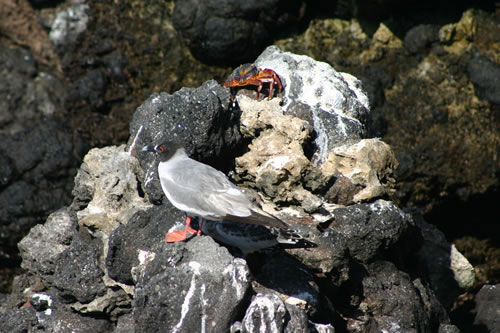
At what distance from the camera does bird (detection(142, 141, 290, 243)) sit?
16.1ft

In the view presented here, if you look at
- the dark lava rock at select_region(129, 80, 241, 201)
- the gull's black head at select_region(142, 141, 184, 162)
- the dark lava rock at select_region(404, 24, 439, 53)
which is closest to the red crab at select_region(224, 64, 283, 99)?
the dark lava rock at select_region(129, 80, 241, 201)

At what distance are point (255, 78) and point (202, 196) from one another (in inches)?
83.9

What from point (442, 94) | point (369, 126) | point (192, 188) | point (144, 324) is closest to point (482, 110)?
point (442, 94)

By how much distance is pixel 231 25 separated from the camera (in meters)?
10.8

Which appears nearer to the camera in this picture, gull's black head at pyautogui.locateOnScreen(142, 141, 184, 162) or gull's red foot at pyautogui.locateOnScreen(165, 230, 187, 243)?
gull's red foot at pyautogui.locateOnScreen(165, 230, 187, 243)

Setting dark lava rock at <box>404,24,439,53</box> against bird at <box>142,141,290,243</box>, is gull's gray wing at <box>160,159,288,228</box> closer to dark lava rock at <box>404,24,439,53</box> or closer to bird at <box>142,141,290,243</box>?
bird at <box>142,141,290,243</box>

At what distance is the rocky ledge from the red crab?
15 centimetres

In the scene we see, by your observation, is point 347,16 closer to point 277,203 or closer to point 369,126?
point 369,126

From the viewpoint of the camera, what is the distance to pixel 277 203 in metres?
5.95

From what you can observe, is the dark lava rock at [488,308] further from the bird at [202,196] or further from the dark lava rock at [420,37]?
the dark lava rock at [420,37]

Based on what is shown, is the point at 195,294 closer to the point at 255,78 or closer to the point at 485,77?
the point at 255,78

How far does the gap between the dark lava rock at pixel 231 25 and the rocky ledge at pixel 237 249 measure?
4.22 m

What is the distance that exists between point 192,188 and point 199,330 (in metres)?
1.14

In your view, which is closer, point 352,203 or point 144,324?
point 144,324
